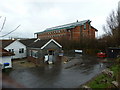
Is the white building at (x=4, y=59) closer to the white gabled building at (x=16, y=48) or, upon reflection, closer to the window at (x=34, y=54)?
the window at (x=34, y=54)

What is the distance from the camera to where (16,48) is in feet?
62.1

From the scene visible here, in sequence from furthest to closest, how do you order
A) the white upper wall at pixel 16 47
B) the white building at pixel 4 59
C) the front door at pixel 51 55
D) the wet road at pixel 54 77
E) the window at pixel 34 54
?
the white upper wall at pixel 16 47
the window at pixel 34 54
the front door at pixel 51 55
the white building at pixel 4 59
the wet road at pixel 54 77

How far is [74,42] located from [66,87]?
19969mm

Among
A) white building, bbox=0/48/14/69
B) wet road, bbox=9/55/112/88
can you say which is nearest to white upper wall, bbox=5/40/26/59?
white building, bbox=0/48/14/69

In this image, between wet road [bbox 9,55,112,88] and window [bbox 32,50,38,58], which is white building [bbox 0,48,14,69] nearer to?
wet road [bbox 9,55,112,88]

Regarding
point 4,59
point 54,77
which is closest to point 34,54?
point 4,59

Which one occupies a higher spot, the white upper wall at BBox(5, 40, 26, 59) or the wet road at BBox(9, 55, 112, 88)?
the white upper wall at BBox(5, 40, 26, 59)

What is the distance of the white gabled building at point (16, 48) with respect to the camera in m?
18.1

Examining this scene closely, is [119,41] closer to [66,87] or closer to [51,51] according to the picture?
[51,51]

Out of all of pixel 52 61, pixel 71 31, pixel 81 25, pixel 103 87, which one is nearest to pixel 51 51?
pixel 52 61

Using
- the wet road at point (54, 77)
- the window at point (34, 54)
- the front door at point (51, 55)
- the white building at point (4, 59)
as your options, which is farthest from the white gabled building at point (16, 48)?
the wet road at point (54, 77)

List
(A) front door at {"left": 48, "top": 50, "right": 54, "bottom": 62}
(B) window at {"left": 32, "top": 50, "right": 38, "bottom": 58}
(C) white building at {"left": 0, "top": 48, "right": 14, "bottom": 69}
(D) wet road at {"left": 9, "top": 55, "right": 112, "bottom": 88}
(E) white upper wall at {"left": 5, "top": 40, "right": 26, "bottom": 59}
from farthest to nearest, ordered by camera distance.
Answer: (E) white upper wall at {"left": 5, "top": 40, "right": 26, "bottom": 59}
(B) window at {"left": 32, "top": 50, "right": 38, "bottom": 58}
(A) front door at {"left": 48, "top": 50, "right": 54, "bottom": 62}
(C) white building at {"left": 0, "top": 48, "right": 14, "bottom": 69}
(D) wet road at {"left": 9, "top": 55, "right": 112, "bottom": 88}

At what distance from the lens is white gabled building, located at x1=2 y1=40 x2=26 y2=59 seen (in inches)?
712

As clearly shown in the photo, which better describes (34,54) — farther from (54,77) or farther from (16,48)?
(54,77)
